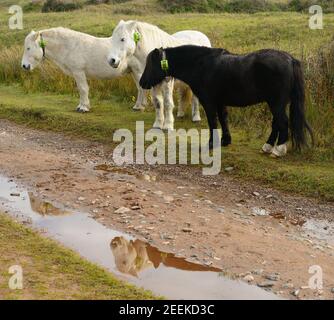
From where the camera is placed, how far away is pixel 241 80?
769 centimetres

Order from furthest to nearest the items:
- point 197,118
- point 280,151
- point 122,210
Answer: point 197,118 < point 280,151 < point 122,210

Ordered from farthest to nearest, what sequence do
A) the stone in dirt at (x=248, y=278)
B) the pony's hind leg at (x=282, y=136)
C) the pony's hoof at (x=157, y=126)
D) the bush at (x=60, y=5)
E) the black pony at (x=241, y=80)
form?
the bush at (x=60, y=5) → the pony's hoof at (x=157, y=126) → the pony's hind leg at (x=282, y=136) → the black pony at (x=241, y=80) → the stone in dirt at (x=248, y=278)

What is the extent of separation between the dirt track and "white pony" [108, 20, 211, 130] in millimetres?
1237

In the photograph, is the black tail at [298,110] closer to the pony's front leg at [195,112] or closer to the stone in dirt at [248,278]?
the pony's front leg at [195,112]

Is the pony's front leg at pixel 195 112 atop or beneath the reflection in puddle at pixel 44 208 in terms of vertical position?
atop

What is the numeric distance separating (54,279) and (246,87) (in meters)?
4.09

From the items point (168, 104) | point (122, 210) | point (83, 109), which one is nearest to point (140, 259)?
point (122, 210)

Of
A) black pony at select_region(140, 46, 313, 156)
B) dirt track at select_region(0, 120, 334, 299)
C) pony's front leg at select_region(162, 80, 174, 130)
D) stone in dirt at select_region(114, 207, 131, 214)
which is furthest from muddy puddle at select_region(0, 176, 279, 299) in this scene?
pony's front leg at select_region(162, 80, 174, 130)

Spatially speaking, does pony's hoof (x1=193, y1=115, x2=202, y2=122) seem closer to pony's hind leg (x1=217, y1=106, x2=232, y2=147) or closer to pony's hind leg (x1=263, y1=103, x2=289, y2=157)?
pony's hind leg (x1=217, y1=106, x2=232, y2=147)

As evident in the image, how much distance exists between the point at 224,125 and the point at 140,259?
12.1 ft

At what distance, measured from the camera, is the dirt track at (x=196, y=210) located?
5.17 meters

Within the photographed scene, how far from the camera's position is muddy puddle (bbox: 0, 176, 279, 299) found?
471 cm

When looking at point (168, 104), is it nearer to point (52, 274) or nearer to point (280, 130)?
point (280, 130)

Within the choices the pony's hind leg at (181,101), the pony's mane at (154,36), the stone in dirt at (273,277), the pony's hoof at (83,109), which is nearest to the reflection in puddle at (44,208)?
the stone in dirt at (273,277)
